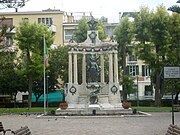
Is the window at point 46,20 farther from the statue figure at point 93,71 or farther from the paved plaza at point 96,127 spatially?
the paved plaza at point 96,127

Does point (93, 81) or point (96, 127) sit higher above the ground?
point (93, 81)

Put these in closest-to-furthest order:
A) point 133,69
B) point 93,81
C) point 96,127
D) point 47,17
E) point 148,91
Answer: point 96,127 < point 93,81 < point 47,17 < point 148,91 < point 133,69

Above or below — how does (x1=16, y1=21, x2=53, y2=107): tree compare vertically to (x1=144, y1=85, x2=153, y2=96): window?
above

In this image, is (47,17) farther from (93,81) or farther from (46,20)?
(93,81)

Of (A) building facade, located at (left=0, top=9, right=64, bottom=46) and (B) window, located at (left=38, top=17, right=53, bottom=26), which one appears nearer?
(A) building facade, located at (left=0, top=9, right=64, bottom=46)

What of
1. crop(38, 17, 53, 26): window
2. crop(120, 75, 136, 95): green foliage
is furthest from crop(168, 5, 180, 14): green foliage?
crop(38, 17, 53, 26): window

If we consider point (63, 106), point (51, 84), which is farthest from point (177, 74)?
point (51, 84)

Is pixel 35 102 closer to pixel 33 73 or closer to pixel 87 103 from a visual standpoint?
pixel 33 73

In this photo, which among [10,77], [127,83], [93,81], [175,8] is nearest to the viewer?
[93,81]

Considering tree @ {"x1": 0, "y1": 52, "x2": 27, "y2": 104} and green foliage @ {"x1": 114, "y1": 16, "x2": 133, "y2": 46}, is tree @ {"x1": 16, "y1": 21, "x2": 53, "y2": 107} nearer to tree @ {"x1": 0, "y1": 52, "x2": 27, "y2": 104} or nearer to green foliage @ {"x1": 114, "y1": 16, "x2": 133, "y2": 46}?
tree @ {"x1": 0, "y1": 52, "x2": 27, "y2": 104}

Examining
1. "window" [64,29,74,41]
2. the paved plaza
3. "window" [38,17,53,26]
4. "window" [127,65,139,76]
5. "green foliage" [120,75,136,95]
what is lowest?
the paved plaza

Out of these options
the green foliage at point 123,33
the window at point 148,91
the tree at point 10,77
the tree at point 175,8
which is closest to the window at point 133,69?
the window at point 148,91

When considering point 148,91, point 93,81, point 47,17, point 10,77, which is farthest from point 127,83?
point 47,17

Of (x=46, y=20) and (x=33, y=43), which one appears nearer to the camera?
(x=33, y=43)
